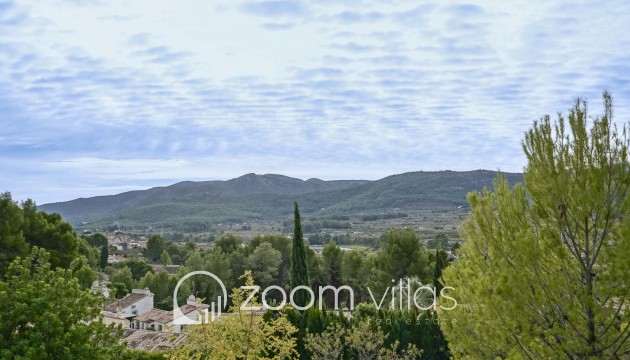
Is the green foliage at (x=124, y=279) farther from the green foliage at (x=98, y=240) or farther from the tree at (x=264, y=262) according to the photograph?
the green foliage at (x=98, y=240)

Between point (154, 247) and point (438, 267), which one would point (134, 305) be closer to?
point (438, 267)

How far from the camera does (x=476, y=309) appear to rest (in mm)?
6156

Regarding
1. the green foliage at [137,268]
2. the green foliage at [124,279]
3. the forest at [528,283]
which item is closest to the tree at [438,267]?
the forest at [528,283]

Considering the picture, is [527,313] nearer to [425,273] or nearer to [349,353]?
[349,353]

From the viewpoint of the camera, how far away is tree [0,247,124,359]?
7.10 metres

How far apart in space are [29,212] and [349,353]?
1649 centimetres

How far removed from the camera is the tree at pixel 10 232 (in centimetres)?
2177

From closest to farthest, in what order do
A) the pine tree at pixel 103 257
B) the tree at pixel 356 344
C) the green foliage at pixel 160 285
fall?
the tree at pixel 356 344, the green foliage at pixel 160 285, the pine tree at pixel 103 257

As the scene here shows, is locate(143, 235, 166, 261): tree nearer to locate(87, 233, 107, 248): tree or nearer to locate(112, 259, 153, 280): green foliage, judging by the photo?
locate(87, 233, 107, 248): tree

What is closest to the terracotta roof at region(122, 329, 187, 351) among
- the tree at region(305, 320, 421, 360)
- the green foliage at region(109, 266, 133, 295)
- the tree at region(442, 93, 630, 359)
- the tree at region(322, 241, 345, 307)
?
the tree at region(305, 320, 421, 360)

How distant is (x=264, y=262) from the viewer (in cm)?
3778

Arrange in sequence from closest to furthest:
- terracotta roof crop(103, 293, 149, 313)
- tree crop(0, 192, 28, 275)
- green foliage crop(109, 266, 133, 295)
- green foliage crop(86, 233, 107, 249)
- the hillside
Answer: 1. tree crop(0, 192, 28, 275)
2. terracotta roof crop(103, 293, 149, 313)
3. green foliage crop(109, 266, 133, 295)
4. green foliage crop(86, 233, 107, 249)
5. the hillside

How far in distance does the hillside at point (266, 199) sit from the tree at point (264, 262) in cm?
6199

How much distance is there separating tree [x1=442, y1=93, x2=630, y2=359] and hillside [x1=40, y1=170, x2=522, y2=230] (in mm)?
89542
